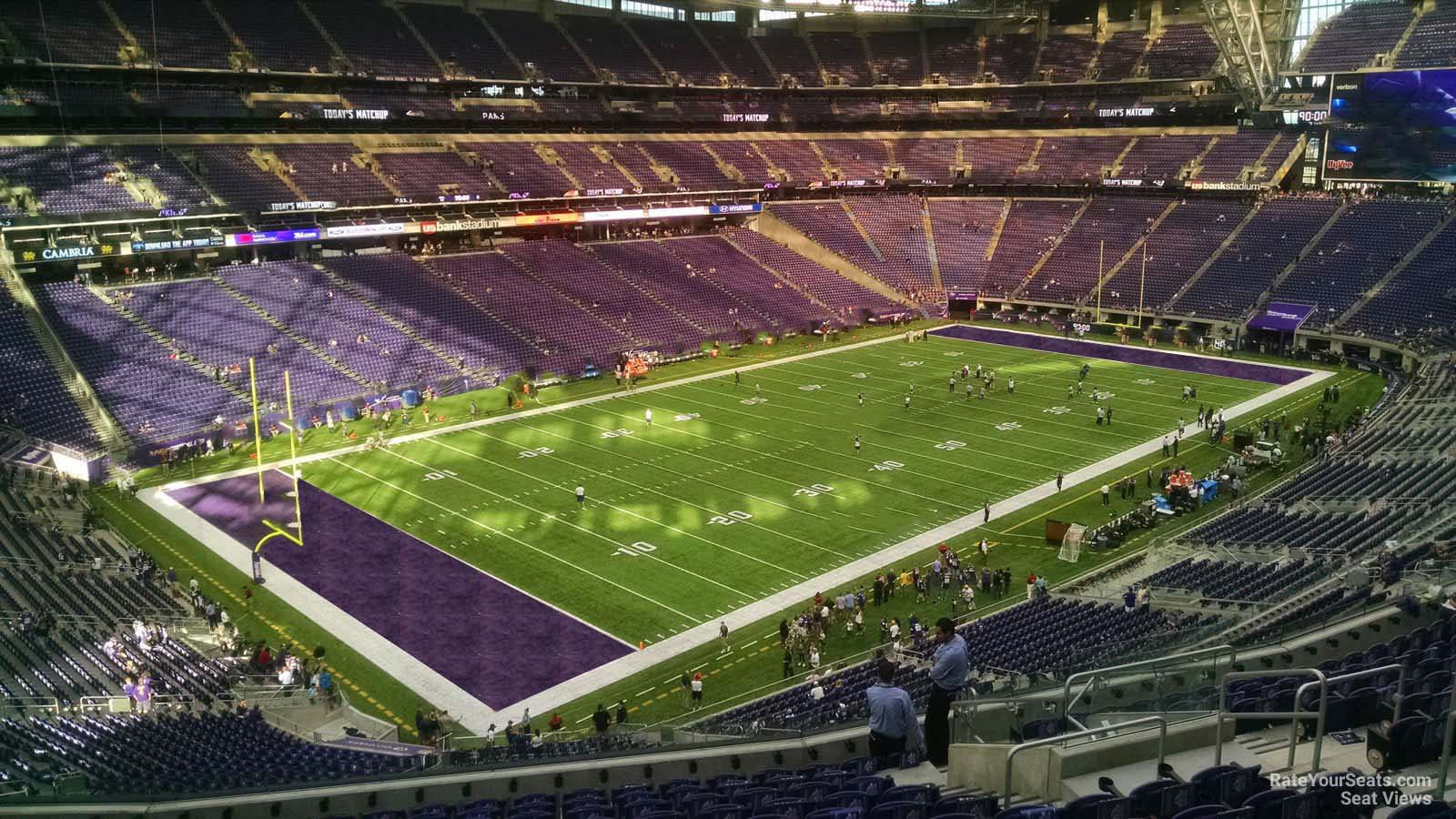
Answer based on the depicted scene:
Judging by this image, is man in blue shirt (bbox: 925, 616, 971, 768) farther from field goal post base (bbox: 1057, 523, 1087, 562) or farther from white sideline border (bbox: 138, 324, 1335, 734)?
field goal post base (bbox: 1057, 523, 1087, 562)

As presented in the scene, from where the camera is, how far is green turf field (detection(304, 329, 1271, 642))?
2961 cm

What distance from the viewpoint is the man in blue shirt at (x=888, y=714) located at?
997cm

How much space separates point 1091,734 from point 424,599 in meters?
21.4

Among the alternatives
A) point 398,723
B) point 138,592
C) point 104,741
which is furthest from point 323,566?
point 104,741

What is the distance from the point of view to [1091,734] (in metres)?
9.83

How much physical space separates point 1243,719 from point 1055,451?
30.2 meters

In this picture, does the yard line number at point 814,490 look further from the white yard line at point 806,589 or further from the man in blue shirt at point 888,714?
the man in blue shirt at point 888,714

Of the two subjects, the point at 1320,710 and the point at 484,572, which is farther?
the point at 484,572

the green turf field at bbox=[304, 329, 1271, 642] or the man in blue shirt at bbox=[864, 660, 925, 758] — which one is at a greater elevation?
the man in blue shirt at bbox=[864, 660, 925, 758]

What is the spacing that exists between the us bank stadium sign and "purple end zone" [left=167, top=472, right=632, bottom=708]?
18149mm

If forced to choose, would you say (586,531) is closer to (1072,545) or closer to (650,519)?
(650,519)

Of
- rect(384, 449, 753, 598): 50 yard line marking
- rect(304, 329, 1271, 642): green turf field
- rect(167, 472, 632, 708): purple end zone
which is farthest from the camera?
rect(304, 329, 1271, 642): green turf field

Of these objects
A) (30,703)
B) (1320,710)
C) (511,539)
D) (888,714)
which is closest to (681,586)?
(511,539)

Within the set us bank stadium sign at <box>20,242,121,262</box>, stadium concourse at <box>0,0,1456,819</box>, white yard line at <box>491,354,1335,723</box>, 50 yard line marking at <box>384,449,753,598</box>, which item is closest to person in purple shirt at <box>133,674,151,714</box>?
stadium concourse at <box>0,0,1456,819</box>
